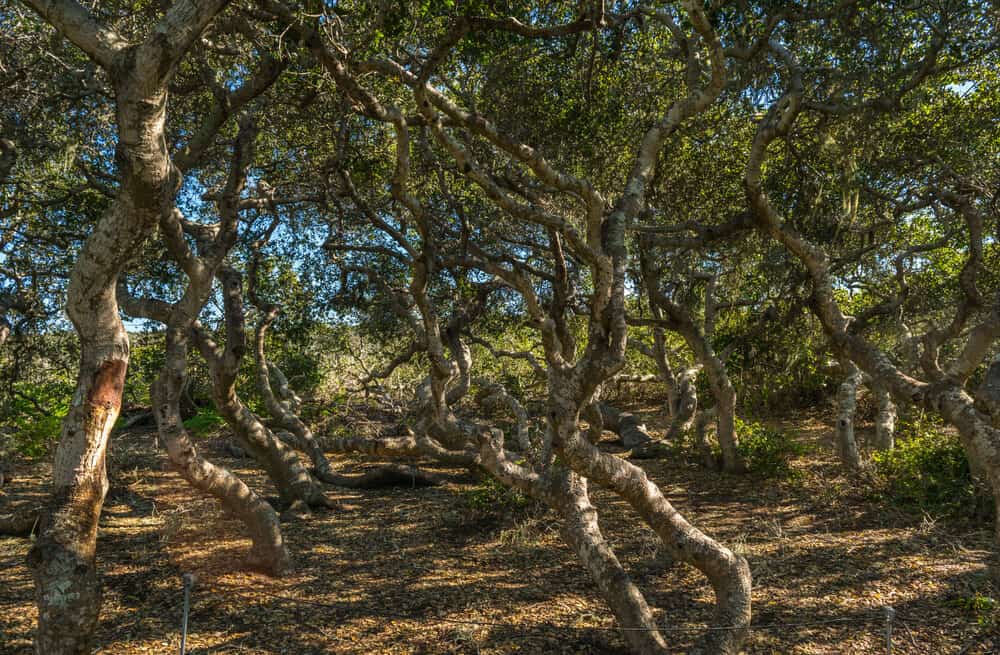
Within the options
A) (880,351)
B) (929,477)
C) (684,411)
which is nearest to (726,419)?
(684,411)

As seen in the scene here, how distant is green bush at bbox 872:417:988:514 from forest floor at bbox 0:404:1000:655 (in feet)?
1.03

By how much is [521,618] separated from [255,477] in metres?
7.48

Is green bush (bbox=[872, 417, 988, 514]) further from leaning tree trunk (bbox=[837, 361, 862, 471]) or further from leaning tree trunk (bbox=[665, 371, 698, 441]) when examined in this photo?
leaning tree trunk (bbox=[665, 371, 698, 441])

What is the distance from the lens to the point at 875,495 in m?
8.06

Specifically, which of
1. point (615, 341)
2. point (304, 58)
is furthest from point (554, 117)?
point (615, 341)

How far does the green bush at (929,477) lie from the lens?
7262 millimetres

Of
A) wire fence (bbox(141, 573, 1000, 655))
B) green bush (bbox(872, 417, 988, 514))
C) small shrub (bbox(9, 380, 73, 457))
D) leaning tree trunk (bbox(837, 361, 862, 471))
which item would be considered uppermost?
small shrub (bbox(9, 380, 73, 457))

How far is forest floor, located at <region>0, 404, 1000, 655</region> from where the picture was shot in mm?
4781

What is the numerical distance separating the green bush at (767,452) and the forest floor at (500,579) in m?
0.41

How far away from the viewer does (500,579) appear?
615 cm

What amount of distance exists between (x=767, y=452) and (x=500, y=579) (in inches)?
224

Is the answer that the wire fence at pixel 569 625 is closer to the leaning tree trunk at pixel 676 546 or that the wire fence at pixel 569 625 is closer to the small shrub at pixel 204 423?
the leaning tree trunk at pixel 676 546

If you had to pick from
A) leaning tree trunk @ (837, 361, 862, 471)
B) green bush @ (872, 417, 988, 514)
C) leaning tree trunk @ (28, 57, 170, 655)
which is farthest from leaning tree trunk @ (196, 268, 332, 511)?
green bush @ (872, 417, 988, 514)

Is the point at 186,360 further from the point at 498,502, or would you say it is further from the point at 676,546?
the point at 676,546
